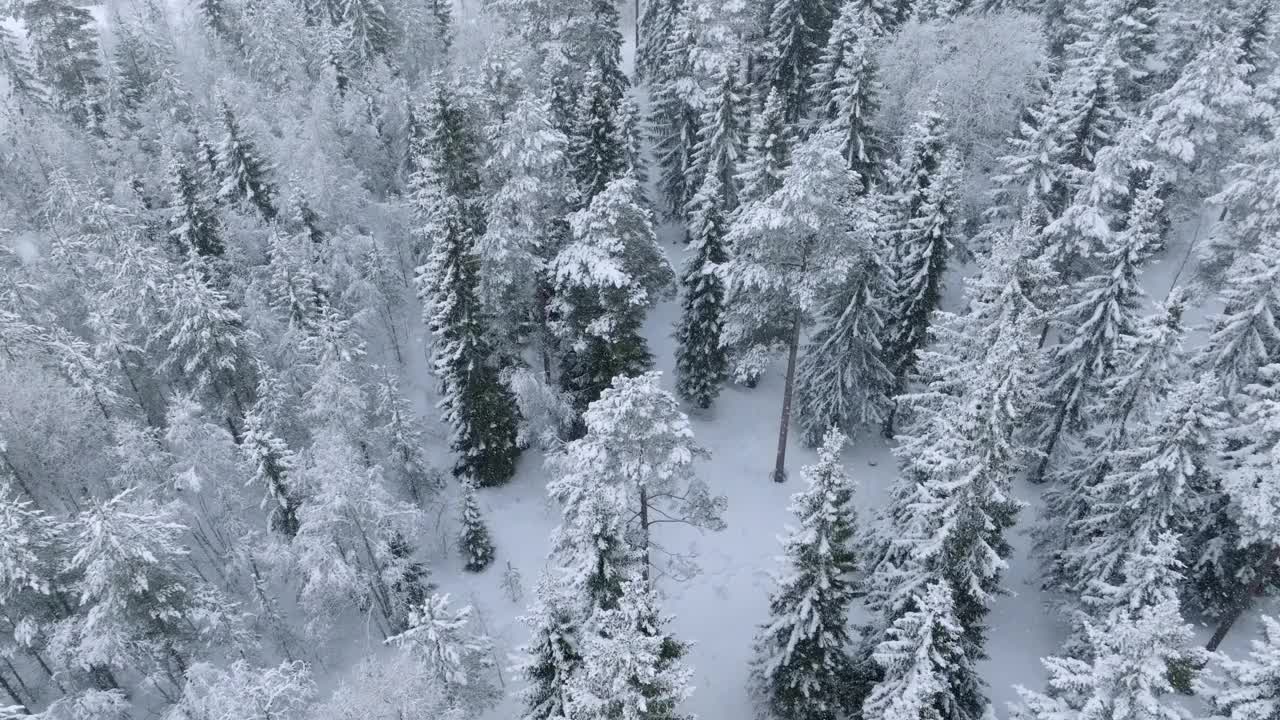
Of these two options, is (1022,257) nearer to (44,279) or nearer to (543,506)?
(543,506)

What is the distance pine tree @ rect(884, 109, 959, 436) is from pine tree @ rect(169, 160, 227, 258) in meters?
30.9

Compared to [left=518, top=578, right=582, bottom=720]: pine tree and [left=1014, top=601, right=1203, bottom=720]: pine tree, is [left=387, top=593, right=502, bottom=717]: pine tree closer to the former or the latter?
[left=518, top=578, right=582, bottom=720]: pine tree

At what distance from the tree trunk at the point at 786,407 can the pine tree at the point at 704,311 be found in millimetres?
3093

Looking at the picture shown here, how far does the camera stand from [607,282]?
2645cm

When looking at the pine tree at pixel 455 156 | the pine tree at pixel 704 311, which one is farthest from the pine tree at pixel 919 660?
the pine tree at pixel 455 156

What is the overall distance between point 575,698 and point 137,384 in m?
26.8

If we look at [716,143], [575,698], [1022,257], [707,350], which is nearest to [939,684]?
[575,698]

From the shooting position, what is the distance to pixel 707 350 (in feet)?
115

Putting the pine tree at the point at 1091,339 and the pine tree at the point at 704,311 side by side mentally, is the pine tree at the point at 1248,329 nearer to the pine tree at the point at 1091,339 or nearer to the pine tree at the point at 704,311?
the pine tree at the point at 1091,339

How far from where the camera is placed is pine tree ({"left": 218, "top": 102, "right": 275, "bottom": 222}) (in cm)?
3838

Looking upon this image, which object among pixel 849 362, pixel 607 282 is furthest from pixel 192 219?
pixel 849 362

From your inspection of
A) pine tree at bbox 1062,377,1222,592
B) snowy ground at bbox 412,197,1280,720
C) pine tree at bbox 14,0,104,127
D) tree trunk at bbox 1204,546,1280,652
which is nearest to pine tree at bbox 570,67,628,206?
snowy ground at bbox 412,197,1280,720

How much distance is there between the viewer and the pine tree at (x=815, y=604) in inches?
758

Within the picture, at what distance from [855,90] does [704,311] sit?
42.5ft
